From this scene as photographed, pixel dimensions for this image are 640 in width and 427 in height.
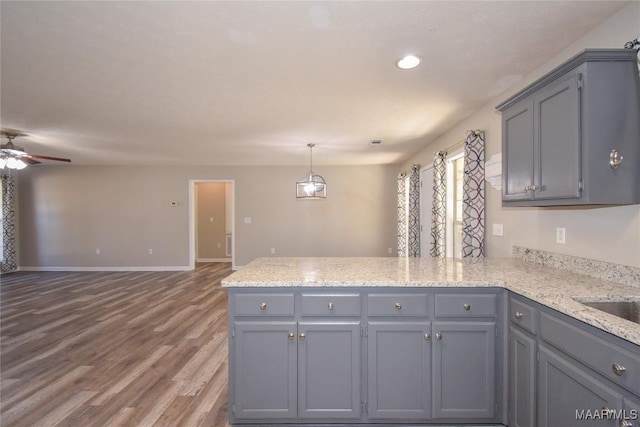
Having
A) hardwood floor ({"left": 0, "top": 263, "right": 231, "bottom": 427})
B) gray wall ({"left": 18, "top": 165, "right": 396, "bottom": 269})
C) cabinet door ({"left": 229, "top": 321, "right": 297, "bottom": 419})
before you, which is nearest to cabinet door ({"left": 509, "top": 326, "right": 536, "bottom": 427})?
cabinet door ({"left": 229, "top": 321, "right": 297, "bottom": 419})

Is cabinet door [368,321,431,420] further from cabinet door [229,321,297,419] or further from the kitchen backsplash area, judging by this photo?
the kitchen backsplash area

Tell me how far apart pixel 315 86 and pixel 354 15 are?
0.94 m

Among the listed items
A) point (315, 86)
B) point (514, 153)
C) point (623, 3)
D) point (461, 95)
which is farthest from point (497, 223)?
point (315, 86)

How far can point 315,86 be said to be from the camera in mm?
2527

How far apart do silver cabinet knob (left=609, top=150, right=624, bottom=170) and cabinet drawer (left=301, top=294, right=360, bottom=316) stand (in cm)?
147

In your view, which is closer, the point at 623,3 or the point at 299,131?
the point at 623,3

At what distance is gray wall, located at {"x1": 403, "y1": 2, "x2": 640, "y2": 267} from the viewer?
5.12 feet

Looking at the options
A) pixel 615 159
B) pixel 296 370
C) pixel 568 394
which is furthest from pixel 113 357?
pixel 615 159

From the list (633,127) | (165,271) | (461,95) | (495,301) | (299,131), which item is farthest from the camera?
(165,271)

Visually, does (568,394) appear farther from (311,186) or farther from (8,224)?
(8,224)

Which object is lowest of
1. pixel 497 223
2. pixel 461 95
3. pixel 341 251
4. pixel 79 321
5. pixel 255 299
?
pixel 79 321

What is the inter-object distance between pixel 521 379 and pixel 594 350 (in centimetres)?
58

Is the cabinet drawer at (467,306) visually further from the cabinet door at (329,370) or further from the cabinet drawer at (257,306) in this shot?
the cabinet drawer at (257,306)

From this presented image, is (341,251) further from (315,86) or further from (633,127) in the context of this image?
(633,127)
